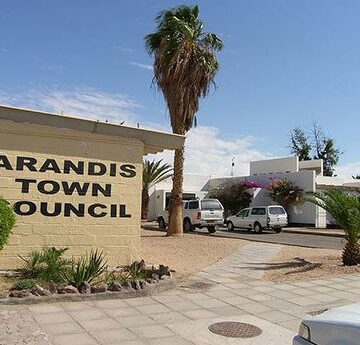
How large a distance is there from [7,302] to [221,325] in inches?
125

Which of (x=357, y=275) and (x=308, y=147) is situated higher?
(x=308, y=147)

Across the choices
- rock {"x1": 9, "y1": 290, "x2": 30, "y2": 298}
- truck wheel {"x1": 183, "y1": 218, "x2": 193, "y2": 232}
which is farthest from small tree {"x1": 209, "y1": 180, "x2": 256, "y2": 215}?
rock {"x1": 9, "y1": 290, "x2": 30, "y2": 298}

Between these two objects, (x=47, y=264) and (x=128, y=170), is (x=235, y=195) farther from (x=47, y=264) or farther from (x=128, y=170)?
(x=47, y=264)

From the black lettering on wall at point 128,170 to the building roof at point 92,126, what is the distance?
2.26ft

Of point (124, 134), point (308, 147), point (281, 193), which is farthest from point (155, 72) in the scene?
point (308, 147)

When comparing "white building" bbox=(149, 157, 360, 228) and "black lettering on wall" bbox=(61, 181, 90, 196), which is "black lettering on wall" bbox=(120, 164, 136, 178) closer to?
"black lettering on wall" bbox=(61, 181, 90, 196)

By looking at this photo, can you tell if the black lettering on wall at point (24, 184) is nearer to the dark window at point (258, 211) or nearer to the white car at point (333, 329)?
the white car at point (333, 329)

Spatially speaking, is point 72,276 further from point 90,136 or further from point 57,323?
point 90,136

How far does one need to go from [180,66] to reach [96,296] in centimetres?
1445

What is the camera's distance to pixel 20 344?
505 cm

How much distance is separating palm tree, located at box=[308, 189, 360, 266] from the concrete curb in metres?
5.60

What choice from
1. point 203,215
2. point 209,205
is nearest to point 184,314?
point 203,215

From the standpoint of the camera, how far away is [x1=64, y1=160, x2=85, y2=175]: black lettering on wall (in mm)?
9812

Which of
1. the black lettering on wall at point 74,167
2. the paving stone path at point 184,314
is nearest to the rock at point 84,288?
the paving stone path at point 184,314
